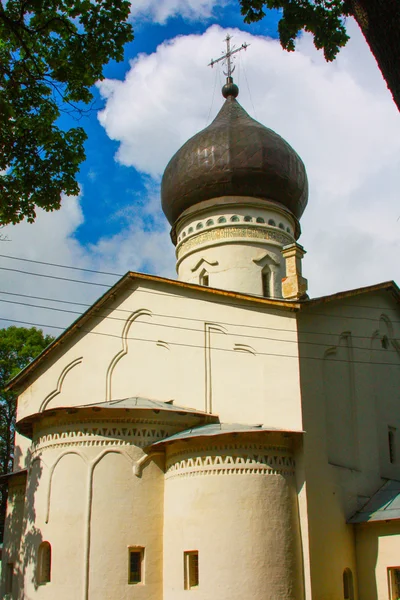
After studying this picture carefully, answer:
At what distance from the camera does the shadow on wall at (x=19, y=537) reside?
12034mm

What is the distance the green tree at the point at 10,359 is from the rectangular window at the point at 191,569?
12.6 metres

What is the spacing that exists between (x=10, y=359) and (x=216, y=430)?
43.1ft

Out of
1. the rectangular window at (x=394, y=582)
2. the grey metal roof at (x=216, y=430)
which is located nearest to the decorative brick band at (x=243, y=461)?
the grey metal roof at (x=216, y=430)

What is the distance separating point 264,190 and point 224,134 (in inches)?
68.0

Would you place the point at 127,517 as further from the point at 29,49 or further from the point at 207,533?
the point at 29,49

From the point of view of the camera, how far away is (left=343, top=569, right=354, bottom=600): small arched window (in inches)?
454

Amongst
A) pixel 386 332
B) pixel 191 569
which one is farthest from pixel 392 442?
pixel 191 569

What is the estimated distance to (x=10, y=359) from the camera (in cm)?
2298

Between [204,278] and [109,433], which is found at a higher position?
[204,278]

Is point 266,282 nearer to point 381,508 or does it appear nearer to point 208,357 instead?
point 208,357

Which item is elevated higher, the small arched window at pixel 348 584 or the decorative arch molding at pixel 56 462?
the decorative arch molding at pixel 56 462

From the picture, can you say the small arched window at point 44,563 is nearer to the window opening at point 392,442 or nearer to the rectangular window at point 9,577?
the rectangular window at point 9,577

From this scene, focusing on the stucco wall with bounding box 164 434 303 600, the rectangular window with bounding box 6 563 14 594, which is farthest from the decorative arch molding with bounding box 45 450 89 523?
the rectangular window with bounding box 6 563 14 594

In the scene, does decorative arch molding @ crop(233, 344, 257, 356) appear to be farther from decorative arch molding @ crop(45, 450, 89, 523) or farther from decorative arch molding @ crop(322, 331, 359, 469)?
decorative arch molding @ crop(45, 450, 89, 523)
